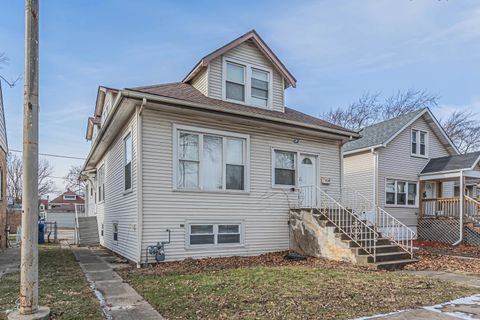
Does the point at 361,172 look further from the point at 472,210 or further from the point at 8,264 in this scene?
the point at 8,264

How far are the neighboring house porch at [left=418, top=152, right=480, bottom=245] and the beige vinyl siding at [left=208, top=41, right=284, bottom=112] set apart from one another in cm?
989

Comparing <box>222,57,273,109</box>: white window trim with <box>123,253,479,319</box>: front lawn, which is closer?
<box>123,253,479,319</box>: front lawn

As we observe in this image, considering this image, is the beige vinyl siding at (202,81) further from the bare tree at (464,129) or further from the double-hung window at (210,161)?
the bare tree at (464,129)

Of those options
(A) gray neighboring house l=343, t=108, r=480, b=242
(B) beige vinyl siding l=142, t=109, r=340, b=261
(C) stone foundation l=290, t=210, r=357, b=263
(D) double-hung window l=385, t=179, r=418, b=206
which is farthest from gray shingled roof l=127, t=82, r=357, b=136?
(D) double-hung window l=385, t=179, r=418, b=206

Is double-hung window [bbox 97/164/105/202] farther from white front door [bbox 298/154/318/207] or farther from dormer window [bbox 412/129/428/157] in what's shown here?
dormer window [bbox 412/129/428/157]

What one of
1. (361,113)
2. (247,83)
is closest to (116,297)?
(247,83)

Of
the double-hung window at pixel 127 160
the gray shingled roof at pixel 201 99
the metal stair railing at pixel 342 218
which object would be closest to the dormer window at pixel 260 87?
the gray shingled roof at pixel 201 99

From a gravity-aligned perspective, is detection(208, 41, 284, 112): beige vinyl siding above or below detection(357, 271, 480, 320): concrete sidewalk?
above

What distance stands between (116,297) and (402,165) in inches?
623

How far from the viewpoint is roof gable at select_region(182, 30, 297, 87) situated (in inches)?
416

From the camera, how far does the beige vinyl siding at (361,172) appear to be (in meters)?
16.8

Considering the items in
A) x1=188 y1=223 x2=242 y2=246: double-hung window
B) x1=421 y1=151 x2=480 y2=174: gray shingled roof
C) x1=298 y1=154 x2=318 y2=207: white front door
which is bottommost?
x1=188 y1=223 x2=242 y2=246: double-hung window

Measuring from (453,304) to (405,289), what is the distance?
922mm

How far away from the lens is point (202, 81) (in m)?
11.0
